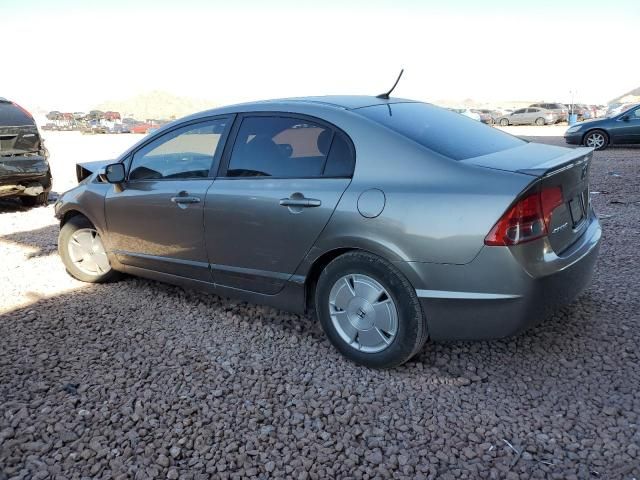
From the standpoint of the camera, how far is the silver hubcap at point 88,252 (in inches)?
195

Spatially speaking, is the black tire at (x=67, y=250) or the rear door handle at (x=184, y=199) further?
the black tire at (x=67, y=250)

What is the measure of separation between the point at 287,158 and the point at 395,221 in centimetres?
95

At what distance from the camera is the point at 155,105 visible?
104375mm

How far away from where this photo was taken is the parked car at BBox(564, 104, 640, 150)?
49.5 feet

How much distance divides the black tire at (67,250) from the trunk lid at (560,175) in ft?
11.6

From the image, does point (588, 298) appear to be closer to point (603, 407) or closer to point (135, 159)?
point (603, 407)

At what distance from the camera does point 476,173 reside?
2861 mm

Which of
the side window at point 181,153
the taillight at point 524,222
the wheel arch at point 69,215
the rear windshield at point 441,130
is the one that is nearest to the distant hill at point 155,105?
the wheel arch at point 69,215

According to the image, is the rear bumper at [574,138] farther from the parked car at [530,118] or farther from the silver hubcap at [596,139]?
the parked car at [530,118]

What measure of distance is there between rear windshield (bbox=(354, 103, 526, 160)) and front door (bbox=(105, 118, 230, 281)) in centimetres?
120

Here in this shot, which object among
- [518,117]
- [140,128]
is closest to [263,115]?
[518,117]

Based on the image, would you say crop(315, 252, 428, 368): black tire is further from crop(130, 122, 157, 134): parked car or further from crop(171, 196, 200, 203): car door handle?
crop(130, 122, 157, 134): parked car

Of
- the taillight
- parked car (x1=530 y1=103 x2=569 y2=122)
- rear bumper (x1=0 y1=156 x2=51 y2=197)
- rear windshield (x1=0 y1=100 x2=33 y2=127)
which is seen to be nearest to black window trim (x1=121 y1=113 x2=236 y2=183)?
the taillight

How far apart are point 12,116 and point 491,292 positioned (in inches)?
303
